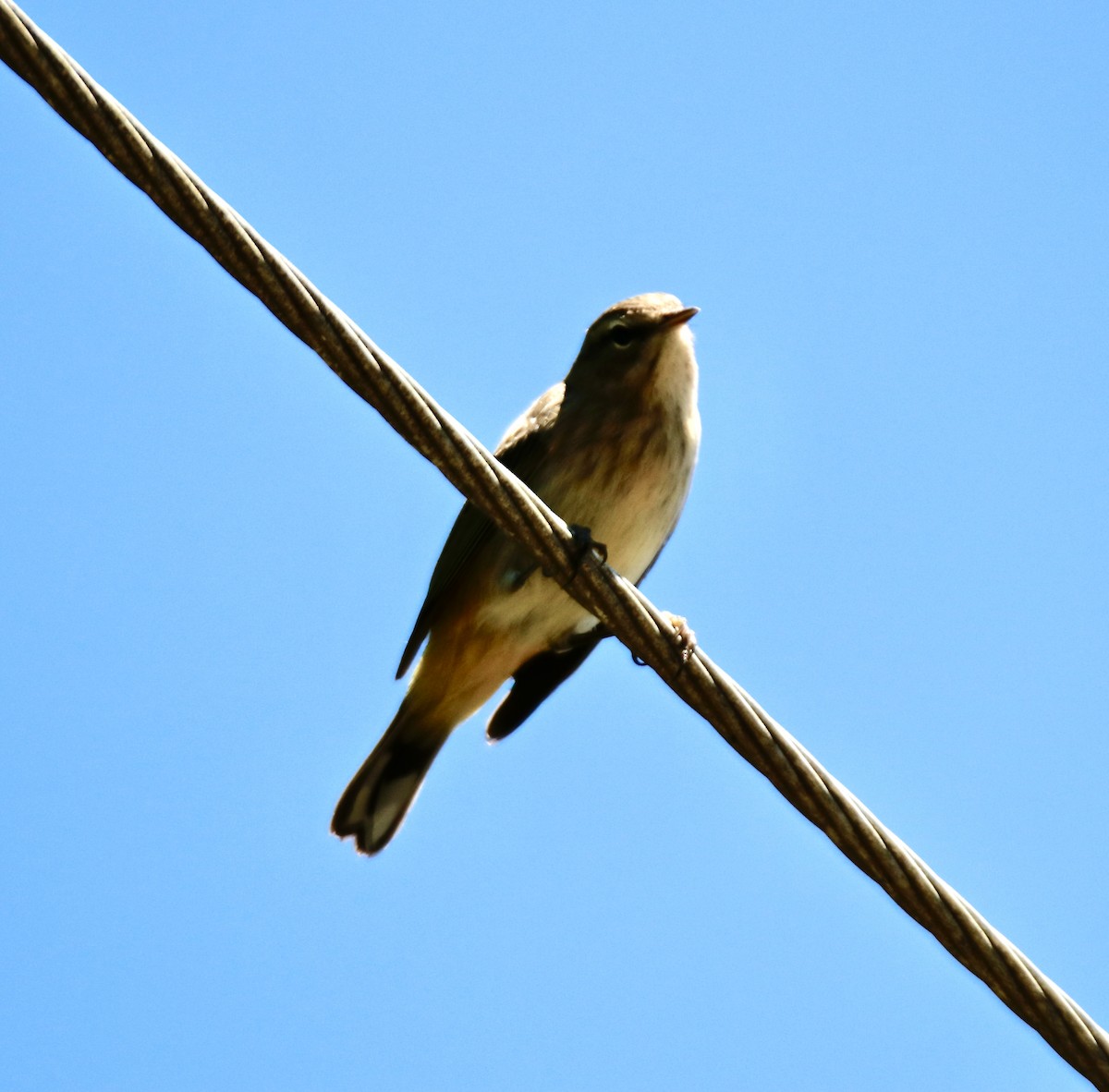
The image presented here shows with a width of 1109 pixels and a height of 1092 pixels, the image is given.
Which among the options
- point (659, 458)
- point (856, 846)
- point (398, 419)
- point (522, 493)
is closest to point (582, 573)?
point (522, 493)

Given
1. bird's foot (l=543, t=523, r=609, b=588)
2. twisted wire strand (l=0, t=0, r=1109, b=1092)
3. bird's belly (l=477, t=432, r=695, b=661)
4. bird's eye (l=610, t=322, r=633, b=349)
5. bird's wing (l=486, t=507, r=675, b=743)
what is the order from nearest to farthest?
twisted wire strand (l=0, t=0, r=1109, b=1092) < bird's foot (l=543, t=523, r=609, b=588) < bird's belly (l=477, t=432, r=695, b=661) < bird's eye (l=610, t=322, r=633, b=349) < bird's wing (l=486, t=507, r=675, b=743)

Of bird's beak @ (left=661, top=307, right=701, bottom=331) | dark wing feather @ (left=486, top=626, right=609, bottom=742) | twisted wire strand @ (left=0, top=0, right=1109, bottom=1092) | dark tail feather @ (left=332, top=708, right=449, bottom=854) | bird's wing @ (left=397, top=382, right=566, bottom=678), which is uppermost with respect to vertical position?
bird's beak @ (left=661, top=307, right=701, bottom=331)

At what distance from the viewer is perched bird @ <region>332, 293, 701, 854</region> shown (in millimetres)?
5688

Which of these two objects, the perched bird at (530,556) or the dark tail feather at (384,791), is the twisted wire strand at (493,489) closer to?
the perched bird at (530,556)

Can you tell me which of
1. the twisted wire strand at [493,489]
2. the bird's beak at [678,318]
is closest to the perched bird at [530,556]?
the bird's beak at [678,318]

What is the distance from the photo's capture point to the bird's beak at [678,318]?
5852 mm

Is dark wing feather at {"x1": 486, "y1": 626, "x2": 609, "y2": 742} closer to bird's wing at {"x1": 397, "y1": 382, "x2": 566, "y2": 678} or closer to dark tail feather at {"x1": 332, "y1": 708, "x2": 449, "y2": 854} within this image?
dark tail feather at {"x1": 332, "y1": 708, "x2": 449, "y2": 854}

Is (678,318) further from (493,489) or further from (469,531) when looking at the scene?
(493,489)

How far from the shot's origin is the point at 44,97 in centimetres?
300

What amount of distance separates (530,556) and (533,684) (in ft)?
3.27

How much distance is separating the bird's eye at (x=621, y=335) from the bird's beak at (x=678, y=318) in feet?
0.54

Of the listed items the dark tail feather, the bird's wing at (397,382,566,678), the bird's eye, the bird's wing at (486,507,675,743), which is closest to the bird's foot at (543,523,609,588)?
the bird's wing at (397,382,566,678)

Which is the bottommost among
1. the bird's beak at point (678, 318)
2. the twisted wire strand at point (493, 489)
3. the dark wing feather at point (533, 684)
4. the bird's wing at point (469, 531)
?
the twisted wire strand at point (493, 489)

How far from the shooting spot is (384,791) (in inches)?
253
